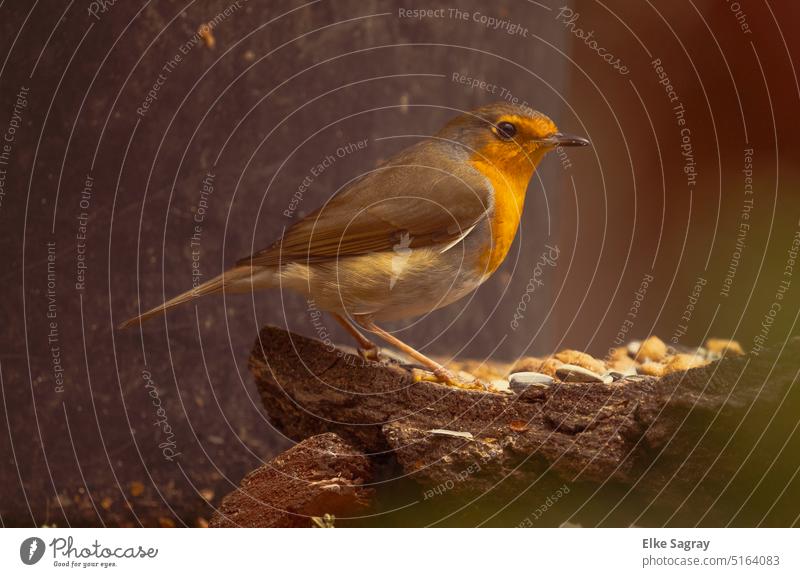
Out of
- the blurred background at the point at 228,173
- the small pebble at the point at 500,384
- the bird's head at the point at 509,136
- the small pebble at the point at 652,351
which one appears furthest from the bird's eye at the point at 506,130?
the small pebble at the point at 652,351

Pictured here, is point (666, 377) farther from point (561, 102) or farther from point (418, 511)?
point (561, 102)

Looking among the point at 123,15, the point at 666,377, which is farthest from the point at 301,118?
the point at 666,377

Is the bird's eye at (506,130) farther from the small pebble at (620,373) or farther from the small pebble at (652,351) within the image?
the small pebble at (652,351)

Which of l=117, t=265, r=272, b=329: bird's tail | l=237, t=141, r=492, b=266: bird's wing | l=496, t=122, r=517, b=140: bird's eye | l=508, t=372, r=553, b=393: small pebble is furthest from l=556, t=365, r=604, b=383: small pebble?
l=117, t=265, r=272, b=329: bird's tail

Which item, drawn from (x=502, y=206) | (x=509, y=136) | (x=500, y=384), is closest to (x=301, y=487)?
(x=500, y=384)

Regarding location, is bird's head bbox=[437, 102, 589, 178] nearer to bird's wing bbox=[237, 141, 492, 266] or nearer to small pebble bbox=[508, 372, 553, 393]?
bird's wing bbox=[237, 141, 492, 266]

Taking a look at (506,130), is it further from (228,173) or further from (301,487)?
(301,487)
